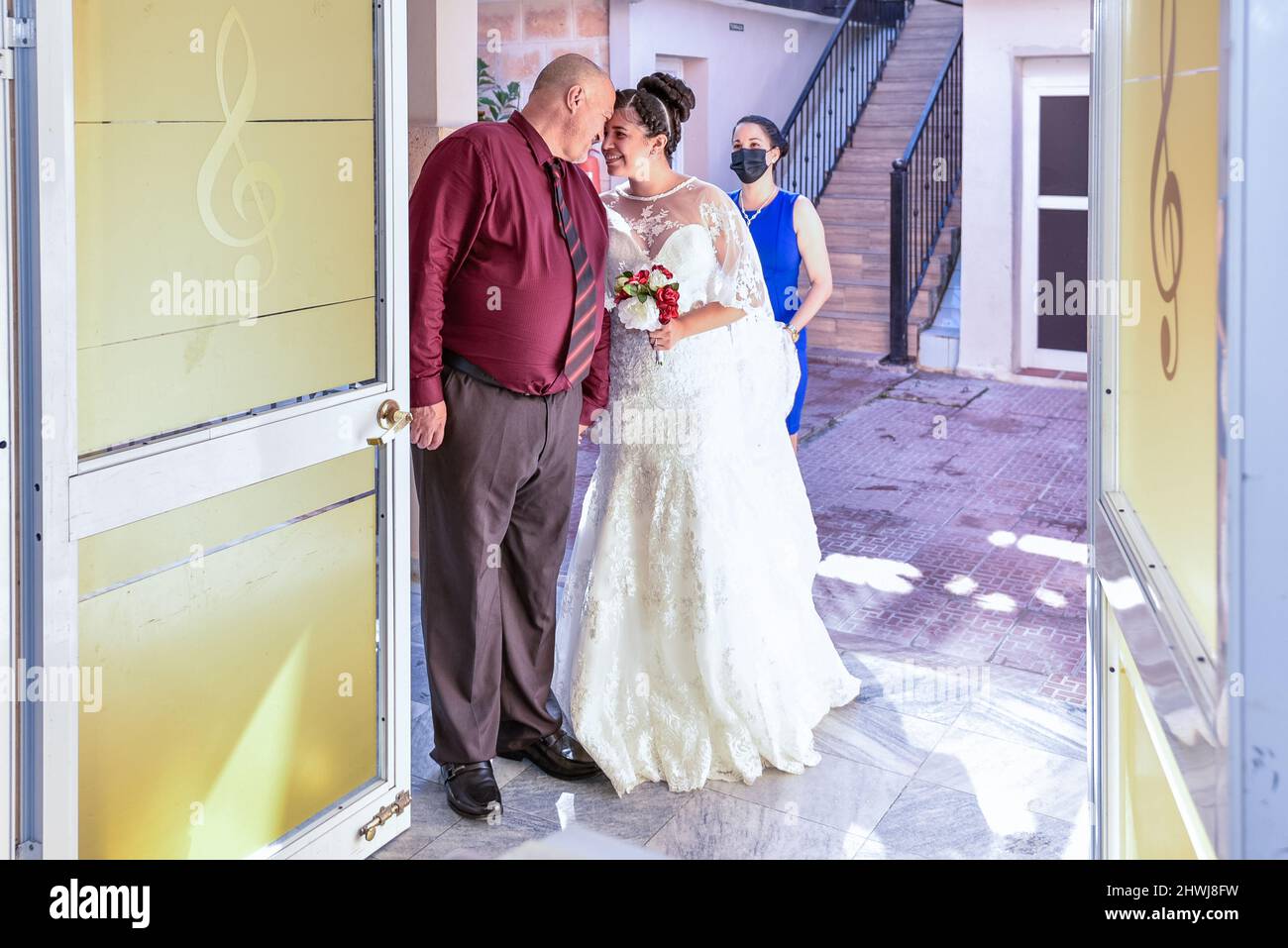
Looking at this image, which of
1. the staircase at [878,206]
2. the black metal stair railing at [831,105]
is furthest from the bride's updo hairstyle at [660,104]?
the black metal stair railing at [831,105]

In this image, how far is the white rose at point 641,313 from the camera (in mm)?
3805

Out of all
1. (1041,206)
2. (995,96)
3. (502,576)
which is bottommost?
(502,576)

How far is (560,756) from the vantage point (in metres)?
3.96

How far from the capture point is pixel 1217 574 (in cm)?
154

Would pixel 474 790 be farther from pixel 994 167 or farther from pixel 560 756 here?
pixel 994 167

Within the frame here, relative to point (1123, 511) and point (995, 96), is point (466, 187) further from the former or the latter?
point (995, 96)

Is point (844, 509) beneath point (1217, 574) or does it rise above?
beneath

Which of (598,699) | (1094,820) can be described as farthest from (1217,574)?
(598,699)

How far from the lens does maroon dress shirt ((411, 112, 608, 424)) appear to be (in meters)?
3.43

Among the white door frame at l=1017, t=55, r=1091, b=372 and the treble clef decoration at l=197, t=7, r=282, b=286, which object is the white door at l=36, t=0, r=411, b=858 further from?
the white door frame at l=1017, t=55, r=1091, b=372

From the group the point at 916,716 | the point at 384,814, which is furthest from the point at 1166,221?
the point at 916,716

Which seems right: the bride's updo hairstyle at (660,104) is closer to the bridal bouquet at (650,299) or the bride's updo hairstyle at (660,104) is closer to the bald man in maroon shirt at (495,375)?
the bald man in maroon shirt at (495,375)

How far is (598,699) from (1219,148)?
2776 millimetres

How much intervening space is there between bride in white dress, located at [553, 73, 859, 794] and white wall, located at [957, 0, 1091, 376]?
7.38m
